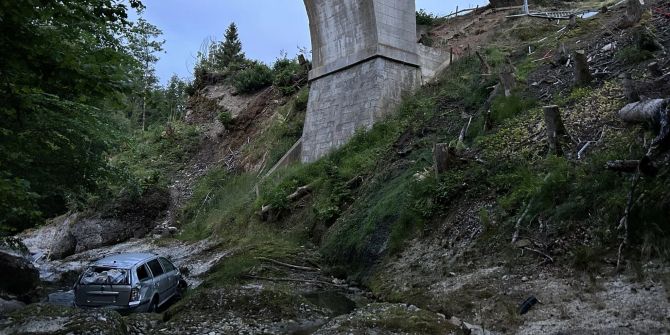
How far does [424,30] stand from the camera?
26547mm

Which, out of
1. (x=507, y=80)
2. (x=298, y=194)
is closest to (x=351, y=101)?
(x=298, y=194)

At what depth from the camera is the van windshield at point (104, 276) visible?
994cm

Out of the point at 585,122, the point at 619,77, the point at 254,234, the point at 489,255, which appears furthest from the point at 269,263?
the point at 619,77

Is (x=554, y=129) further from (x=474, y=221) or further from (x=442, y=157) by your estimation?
(x=442, y=157)

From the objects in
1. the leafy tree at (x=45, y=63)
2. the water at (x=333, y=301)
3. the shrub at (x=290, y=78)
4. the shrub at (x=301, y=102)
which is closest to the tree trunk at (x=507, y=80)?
the water at (x=333, y=301)

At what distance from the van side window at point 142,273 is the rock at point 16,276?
212 inches

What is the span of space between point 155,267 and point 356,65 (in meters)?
10.7

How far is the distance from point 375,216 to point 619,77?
223 inches

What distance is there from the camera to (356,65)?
753 inches

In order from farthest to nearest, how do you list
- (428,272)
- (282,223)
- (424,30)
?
(424,30), (282,223), (428,272)

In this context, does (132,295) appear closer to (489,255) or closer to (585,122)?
(489,255)

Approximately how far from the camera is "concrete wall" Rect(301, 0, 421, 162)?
18.2 m

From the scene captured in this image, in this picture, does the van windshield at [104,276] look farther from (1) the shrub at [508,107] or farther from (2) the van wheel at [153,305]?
(1) the shrub at [508,107]

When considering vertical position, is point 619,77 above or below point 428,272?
above
